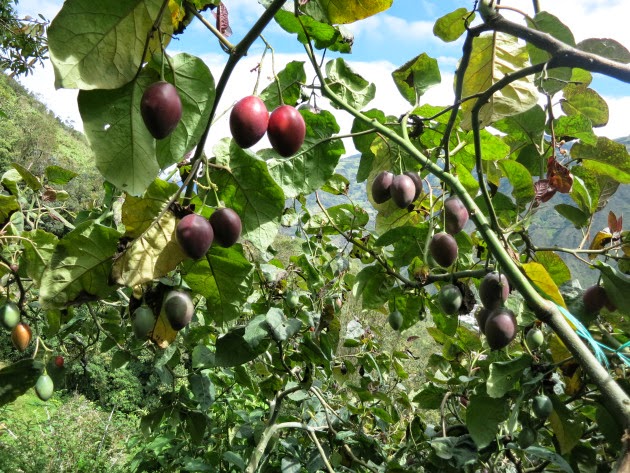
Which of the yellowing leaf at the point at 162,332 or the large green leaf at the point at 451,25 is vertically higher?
the large green leaf at the point at 451,25

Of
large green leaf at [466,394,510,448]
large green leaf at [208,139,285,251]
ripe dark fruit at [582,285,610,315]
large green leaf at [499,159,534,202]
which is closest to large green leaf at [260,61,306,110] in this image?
large green leaf at [208,139,285,251]

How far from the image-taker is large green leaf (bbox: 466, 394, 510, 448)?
1.20m

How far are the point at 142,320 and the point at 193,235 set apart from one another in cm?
26

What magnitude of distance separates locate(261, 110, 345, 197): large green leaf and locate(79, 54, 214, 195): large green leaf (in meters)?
0.32

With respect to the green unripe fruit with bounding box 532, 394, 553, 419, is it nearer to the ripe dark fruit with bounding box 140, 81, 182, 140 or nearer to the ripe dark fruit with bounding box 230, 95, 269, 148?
the ripe dark fruit with bounding box 230, 95, 269, 148

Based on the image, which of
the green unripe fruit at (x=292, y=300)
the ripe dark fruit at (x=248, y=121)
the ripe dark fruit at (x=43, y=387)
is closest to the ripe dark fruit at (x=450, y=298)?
the ripe dark fruit at (x=248, y=121)

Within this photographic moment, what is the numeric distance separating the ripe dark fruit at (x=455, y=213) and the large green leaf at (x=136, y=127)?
52cm

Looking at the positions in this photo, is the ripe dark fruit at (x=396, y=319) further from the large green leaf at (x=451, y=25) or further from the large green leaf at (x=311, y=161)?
the large green leaf at (x=451, y=25)

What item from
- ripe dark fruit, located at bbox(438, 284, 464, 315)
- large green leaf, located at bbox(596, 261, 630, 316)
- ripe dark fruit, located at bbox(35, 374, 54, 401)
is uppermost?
large green leaf, located at bbox(596, 261, 630, 316)

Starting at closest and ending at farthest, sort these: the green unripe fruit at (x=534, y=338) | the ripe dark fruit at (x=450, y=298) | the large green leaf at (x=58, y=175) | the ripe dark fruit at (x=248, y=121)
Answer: the ripe dark fruit at (x=248, y=121)
the ripe dark fruit at (x=450, y=298)
the green unripe fruit at (x=534, y=338)
the large green leaf at (x=58, y=175)

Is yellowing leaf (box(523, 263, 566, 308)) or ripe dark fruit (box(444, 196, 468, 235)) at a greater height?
ripe dark fruit (box(444, 196, 468, 235))

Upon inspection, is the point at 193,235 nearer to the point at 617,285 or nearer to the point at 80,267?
the point at 80,267

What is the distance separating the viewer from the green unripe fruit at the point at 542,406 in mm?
1135

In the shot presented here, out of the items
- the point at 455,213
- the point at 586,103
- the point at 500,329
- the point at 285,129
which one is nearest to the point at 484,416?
the point at 500,329
